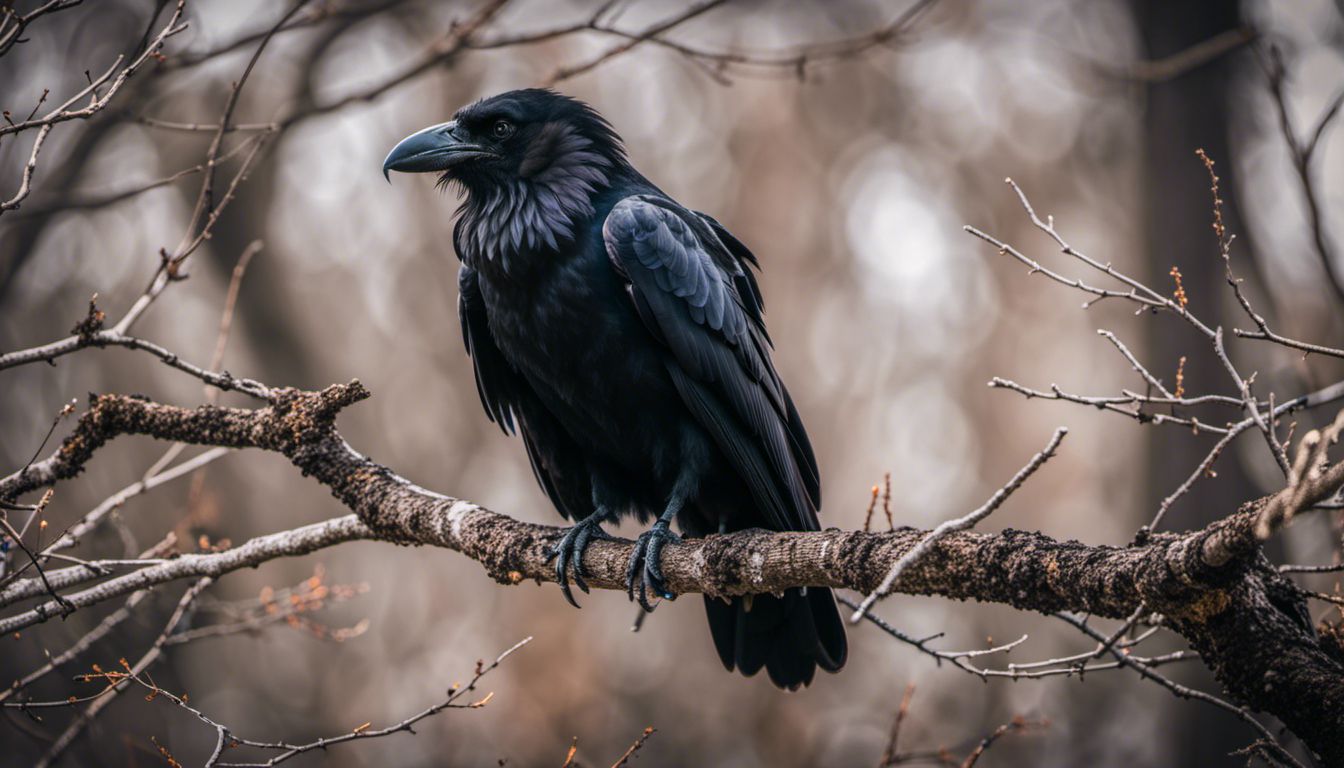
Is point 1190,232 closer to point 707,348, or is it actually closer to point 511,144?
point 707,348

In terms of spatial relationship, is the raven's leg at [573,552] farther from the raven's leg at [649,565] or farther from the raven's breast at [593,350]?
the raven's breast at [593,350]

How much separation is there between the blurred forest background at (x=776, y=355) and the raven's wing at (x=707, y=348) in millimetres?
4634

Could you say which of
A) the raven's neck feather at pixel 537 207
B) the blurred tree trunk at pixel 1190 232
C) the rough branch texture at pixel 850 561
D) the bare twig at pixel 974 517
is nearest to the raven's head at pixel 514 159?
the raven's neck feather at pixel 537 207

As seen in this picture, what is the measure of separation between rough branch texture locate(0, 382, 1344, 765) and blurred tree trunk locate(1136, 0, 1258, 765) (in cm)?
702

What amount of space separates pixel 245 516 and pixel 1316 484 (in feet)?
35.2

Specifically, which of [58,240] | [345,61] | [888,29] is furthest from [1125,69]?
[58,240]

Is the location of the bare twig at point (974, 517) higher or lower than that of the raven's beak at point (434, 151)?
lower

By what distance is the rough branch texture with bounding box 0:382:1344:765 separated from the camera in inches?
90.0

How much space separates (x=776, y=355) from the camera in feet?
45.9

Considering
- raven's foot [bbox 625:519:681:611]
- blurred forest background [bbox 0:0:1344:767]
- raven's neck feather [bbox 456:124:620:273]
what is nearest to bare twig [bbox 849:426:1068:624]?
raven's foot [bbox 625:519:681:611]

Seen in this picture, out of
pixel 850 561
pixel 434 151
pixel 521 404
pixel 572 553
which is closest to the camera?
pixel 850 561

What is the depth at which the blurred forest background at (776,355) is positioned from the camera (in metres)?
9.27

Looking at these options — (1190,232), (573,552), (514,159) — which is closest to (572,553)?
(573,552)

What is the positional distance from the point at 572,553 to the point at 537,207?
4.35 feet
